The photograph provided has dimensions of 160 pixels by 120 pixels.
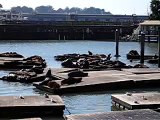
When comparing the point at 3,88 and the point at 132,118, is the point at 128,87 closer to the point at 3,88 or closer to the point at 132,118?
the point at 3,88

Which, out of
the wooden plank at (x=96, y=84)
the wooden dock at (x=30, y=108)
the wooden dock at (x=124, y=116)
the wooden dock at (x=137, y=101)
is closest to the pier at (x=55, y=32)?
the wooden plank at (x=96, y=84)

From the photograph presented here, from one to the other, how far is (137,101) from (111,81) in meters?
6.89

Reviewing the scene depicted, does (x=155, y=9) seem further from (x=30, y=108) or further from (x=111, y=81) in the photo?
(x=30, y=108)

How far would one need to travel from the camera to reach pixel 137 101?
64.5 ft

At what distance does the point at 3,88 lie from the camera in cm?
2719

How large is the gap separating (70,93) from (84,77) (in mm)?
3629

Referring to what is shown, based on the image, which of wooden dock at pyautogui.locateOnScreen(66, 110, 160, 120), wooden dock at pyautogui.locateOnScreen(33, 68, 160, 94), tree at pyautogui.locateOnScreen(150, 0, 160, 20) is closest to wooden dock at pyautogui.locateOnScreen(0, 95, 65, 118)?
wooden dock at pyautogui.locateOnScreen(66, 110, 160, 120)

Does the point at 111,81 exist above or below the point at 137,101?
below

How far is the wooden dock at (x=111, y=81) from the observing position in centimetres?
2495

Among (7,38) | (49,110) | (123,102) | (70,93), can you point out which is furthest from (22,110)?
(7,38)

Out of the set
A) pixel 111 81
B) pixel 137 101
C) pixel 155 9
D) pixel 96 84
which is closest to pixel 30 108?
pixel 137 101

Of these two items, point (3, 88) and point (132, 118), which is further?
point (3, 88)

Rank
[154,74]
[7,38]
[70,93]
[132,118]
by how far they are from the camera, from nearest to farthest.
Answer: [132,118], [70,93], [154,74], [7,38]

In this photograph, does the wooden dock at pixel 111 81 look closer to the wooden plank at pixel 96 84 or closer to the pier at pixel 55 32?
the wooden plank at pixel 96 84
